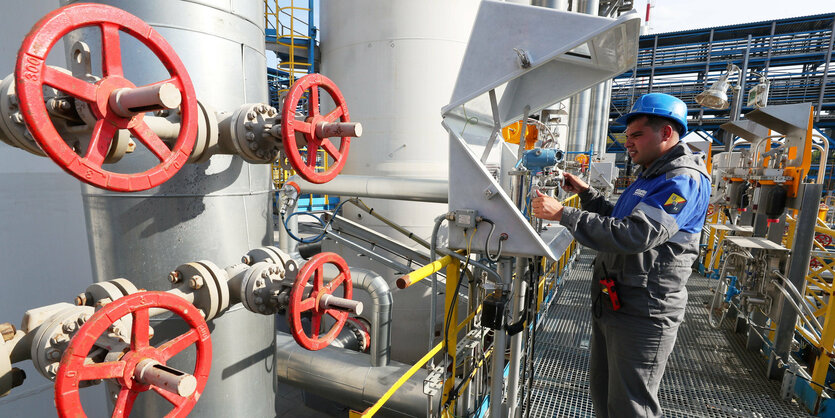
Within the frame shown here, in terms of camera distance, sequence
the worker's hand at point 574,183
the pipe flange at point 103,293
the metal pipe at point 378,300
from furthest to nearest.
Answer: the metal pipe at point 378,300
the worker's hand at point 574,183
the pipe flange at point 103,293

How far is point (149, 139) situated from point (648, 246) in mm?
1922

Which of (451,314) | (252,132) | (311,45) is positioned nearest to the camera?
(252,132)

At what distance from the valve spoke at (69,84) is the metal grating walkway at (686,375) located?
3024 millimetres

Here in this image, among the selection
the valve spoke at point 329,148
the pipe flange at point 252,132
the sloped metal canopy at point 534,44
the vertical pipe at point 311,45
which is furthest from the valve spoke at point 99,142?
the vertical pipe at point 311,45

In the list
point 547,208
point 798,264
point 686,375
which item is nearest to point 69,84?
point 547,208

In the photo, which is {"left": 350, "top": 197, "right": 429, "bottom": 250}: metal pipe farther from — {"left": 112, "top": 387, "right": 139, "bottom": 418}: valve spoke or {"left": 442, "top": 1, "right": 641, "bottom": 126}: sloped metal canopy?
{"left": 112, "top": 387, "right": 139, "bottom": 418}: valve spoke

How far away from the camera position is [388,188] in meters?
3.92

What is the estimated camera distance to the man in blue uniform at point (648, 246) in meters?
1.79

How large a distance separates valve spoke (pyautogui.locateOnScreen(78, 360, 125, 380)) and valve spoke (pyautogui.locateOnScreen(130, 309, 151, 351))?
5 cm

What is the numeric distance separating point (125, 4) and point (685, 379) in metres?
4.45

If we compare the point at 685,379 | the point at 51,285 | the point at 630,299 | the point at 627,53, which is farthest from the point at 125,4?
the point at 685,379

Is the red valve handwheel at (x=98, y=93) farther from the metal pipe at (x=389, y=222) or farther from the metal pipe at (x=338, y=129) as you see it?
the metal pipe at (x=389, y=222)

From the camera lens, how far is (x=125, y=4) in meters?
1.33

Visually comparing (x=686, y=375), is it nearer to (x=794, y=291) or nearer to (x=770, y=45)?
(x=794, y=291)
